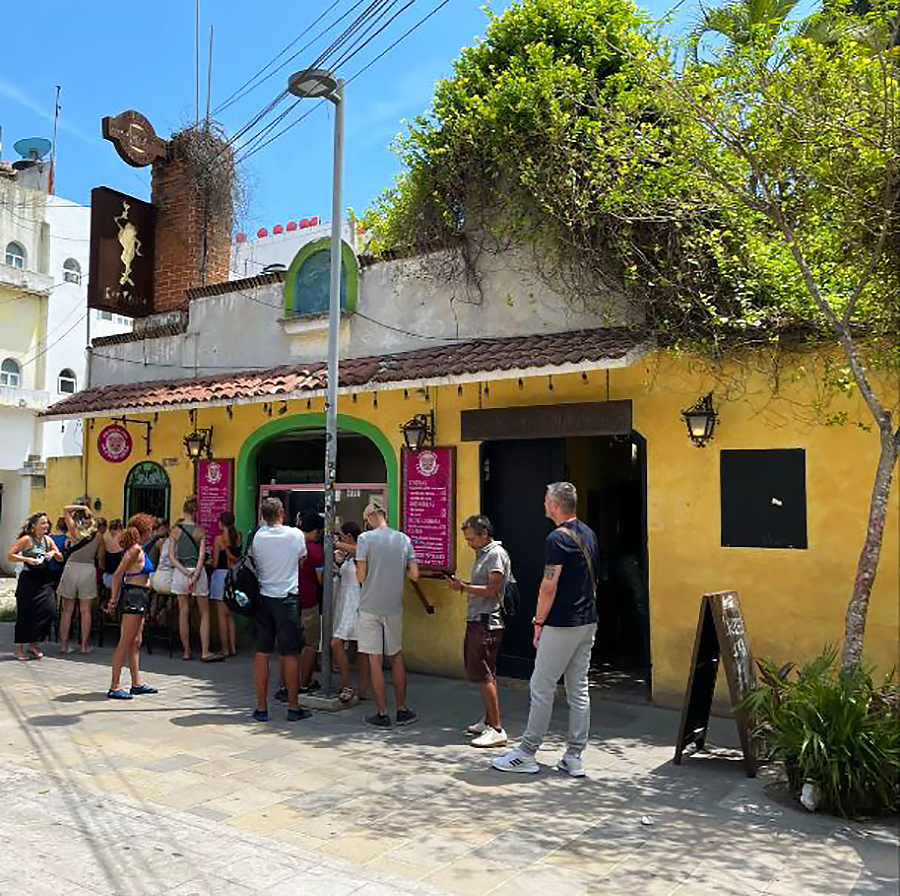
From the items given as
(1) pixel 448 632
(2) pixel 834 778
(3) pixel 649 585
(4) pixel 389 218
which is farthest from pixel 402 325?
(2) pixel 834 778

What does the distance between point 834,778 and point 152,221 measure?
11.8m

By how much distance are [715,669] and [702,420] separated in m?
2.14

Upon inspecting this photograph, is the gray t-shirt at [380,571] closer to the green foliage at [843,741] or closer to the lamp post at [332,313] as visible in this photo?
the lamp post at [332,313]

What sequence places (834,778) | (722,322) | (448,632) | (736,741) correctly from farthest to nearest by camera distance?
(448,632) → (722,322) → (736,741) → (834,778)

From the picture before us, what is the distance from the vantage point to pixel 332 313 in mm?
7578

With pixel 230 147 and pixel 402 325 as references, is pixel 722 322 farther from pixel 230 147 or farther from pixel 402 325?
pixel 230 147

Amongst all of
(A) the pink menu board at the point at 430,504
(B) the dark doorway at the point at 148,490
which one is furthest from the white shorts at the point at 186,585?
(A) the pink menu board at the point at 430,504

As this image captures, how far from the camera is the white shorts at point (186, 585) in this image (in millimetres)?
9688

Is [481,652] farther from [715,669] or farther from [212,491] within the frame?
[212,491]

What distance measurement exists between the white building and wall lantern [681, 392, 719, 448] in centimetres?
2057

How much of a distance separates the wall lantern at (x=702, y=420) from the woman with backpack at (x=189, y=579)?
18.5ft

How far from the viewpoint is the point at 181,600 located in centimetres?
982

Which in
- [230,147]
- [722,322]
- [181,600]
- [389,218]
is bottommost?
[181,600]

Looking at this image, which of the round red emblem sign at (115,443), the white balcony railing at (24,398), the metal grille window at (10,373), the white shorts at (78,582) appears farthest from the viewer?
the metal grille window at (10,373)
